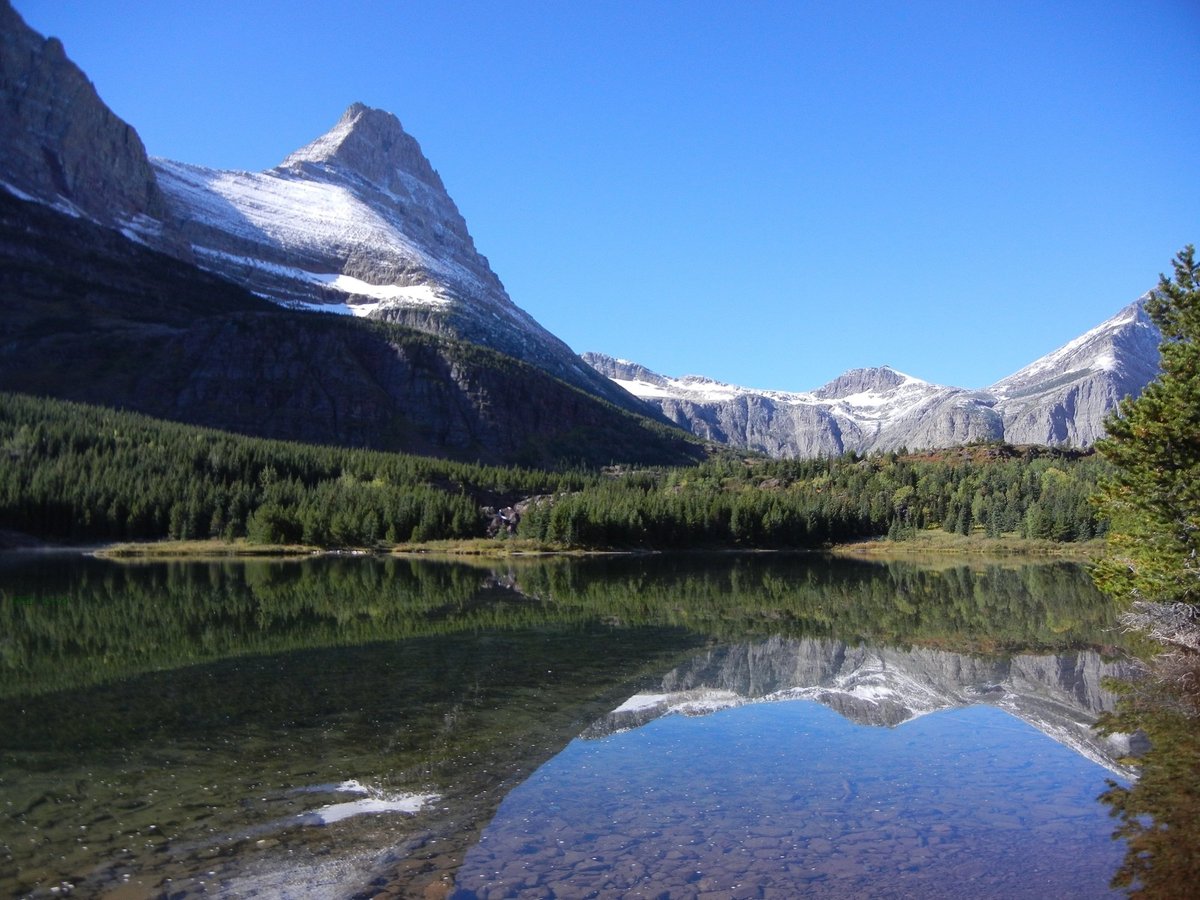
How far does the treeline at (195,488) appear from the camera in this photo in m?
106

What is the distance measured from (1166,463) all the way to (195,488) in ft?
363

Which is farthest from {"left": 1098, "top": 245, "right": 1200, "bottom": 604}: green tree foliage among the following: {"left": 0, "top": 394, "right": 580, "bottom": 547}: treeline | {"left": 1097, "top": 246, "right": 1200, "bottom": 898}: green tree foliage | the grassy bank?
{"left": 0, "top": 394, "right": 580, "bottom": 547}: treeline

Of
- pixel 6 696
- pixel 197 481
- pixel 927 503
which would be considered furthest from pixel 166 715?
pixel 927 503

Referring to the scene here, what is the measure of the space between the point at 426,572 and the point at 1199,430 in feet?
204

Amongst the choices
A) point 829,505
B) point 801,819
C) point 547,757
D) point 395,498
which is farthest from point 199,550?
point 801,819

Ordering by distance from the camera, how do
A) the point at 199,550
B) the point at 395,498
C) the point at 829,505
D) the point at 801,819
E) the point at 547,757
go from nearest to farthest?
the point at 801,819, the point at 547,757, the point at 199,550, the point at 395,498, the point at 829,505

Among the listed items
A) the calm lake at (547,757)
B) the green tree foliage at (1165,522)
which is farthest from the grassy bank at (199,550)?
the green tree foliage at (1165,522)

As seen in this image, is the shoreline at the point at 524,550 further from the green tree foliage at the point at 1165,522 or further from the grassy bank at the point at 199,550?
the green tree foliage at the point at 1165,522

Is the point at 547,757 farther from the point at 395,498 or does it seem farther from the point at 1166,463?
the point at 395,498

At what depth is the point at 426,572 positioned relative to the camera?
78.1m

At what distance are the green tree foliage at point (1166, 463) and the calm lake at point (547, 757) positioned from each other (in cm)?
433

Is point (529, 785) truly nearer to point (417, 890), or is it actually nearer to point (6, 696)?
point (417, 890)

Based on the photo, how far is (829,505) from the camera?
5463 inches

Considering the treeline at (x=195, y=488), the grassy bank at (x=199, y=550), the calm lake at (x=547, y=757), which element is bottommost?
the grassy bank at (x=199, y=550)
